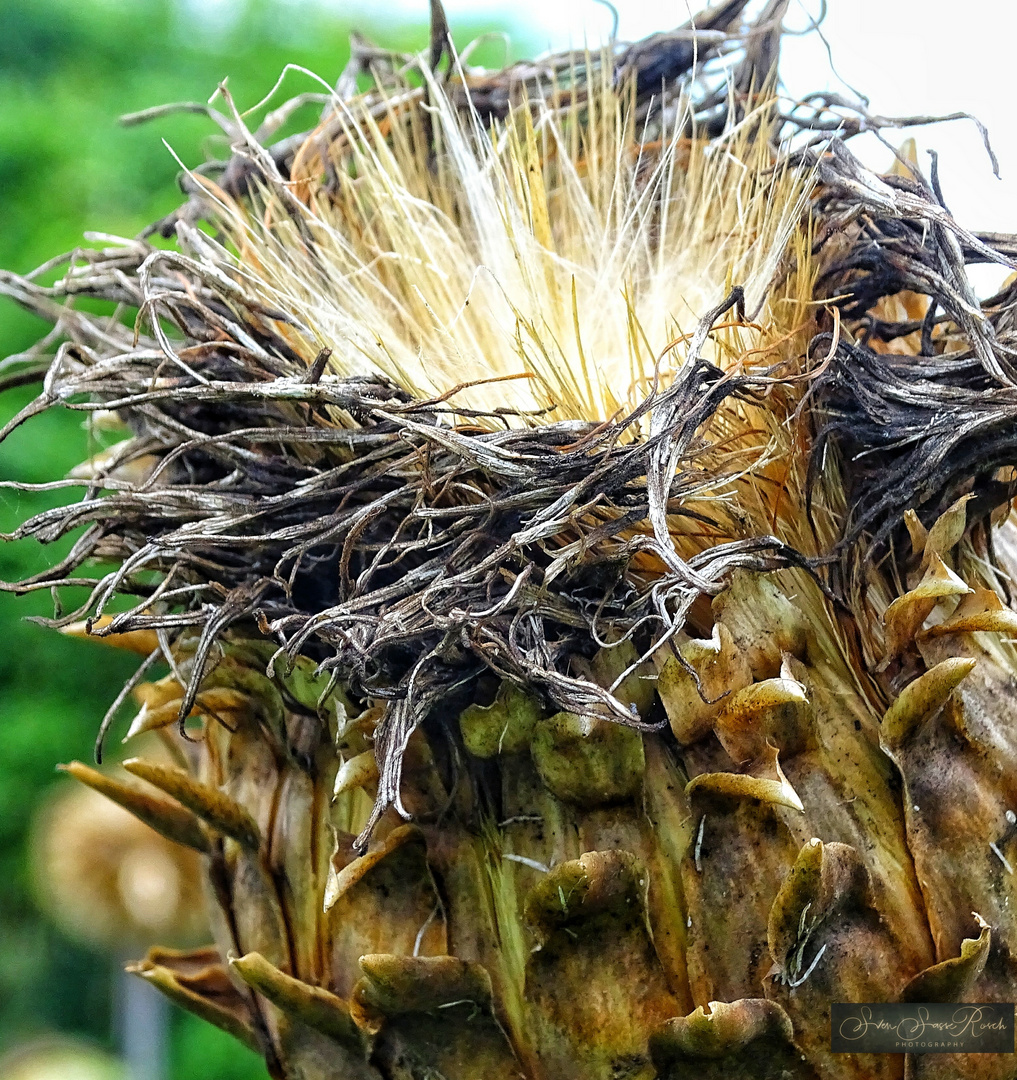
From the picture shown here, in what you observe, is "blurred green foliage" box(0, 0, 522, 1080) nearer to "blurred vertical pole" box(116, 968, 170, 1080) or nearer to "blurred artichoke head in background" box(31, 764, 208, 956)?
"blurred vertical pole" box(116, 968, 170, 1080)

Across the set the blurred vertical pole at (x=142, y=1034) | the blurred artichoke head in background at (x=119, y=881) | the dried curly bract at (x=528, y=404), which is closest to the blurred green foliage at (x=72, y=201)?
the blurred vertical pole at (x=142, y=1034)

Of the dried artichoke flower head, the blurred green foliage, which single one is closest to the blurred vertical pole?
the blurred green foliage

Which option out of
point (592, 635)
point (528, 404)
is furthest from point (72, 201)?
point (592, 635)

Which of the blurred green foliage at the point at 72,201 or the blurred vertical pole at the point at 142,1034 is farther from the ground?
the blurred green foliage at the point at 72,201

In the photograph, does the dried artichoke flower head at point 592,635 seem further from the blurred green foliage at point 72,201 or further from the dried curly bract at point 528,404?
the blurred green foliage at point 72,201

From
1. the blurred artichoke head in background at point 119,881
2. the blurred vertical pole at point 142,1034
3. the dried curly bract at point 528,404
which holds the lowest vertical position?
the blurred vertical pole at point 142,1034

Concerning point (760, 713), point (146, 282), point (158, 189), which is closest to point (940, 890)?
point (760, 713)

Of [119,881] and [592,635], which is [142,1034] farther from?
[592,635]

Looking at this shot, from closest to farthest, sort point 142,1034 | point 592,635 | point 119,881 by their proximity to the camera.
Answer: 1. point 592,635
2. point 119,881
3. point 142,1034
